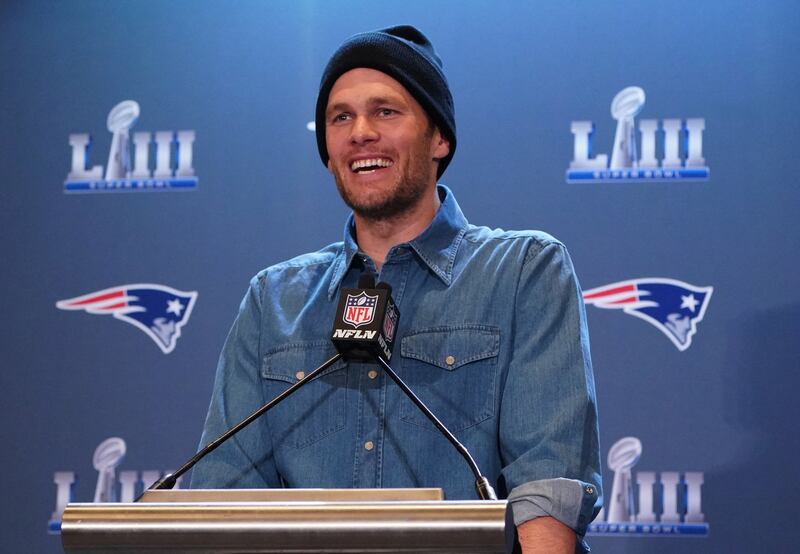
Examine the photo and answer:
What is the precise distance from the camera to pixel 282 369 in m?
2.06

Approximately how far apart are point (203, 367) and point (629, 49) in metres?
1.62

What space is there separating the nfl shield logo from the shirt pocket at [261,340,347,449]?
38 cm

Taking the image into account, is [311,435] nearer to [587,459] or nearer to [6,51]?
[587,459]

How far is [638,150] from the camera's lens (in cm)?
308

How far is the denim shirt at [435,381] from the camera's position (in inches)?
71.6

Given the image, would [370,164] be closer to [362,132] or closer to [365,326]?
[362,132]

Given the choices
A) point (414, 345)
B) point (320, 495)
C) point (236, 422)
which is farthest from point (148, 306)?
point (320, 495)

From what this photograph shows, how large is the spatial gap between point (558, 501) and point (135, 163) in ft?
6.97

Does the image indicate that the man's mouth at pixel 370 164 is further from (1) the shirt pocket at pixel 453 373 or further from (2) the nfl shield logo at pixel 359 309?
(2) the nfl shield logo at pixel 359 309

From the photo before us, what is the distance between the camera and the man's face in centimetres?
209

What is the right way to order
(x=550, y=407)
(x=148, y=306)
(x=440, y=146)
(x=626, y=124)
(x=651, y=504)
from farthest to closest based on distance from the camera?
1. (x=148, y=306)
2. (x=626, y=124)
3. (x=651, y=504)
4. (x=440, y=146)
5. (x=550, y=407)

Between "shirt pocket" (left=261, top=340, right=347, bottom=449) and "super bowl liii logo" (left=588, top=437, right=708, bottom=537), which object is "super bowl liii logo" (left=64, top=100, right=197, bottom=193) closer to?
"shirt pocket" (left=261, top=340, right=347, bottom=449)

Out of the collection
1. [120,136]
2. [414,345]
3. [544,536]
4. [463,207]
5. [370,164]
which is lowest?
[544,536]

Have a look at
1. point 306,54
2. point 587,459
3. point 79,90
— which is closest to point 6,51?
point 79,90
